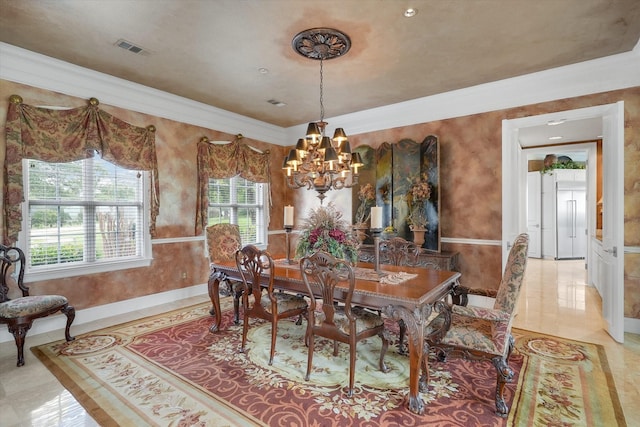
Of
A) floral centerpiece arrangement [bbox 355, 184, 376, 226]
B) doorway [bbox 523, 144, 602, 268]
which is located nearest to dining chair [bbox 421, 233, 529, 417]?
floral centerpiece arrangement [bbox 355, 184, 376, 226]

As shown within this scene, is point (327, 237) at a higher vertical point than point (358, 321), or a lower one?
higher

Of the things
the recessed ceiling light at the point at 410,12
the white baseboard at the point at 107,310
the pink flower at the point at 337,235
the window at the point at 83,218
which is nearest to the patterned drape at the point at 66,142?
the window at the point at 83,218

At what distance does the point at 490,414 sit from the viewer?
2.04m

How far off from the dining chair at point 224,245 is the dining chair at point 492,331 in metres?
2.28

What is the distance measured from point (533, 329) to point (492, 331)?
2016mm

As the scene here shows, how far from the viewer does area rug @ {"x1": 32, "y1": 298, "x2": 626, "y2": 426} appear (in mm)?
2025

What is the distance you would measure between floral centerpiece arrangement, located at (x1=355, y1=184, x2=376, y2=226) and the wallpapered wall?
784 mm

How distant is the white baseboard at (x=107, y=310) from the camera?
136 inches

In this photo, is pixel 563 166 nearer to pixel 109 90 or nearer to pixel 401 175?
pixel 401 175

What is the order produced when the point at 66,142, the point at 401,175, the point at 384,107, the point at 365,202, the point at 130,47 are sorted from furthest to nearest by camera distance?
the point at 365,202
the point at 384,107
the point at 401,175
the point at 66,142
the point at 130,47

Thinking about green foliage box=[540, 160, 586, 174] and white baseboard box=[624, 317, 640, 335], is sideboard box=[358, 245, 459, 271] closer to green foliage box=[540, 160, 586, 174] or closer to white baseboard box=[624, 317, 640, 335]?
white baseboard box=[624, 317, 640, 335]

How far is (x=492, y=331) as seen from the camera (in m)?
2.08

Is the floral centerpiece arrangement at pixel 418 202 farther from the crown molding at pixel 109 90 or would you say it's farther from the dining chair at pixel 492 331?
the crown molding at pixel 109 90

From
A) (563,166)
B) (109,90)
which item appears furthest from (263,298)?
(563,166)
